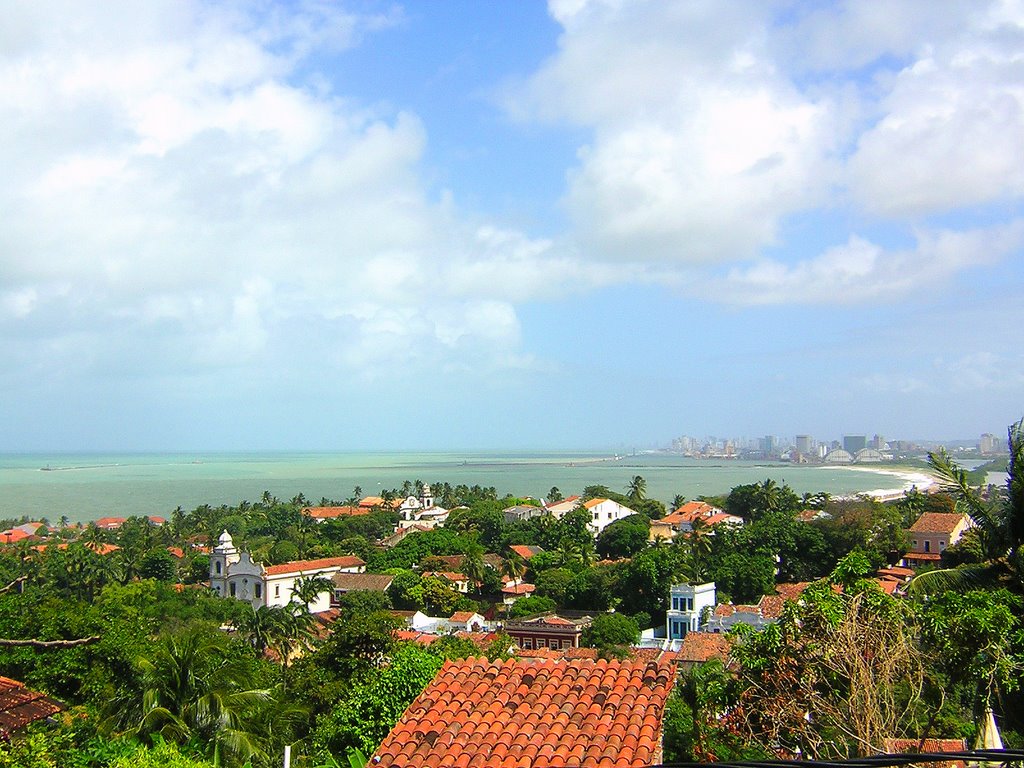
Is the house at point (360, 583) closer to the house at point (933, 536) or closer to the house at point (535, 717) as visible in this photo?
the house at point (933, 536)

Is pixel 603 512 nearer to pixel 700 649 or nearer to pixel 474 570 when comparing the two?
pixel 474 570

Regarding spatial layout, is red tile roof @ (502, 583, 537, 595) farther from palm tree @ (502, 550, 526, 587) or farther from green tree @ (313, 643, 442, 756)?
green tree @ (313, 643, 442, 756)

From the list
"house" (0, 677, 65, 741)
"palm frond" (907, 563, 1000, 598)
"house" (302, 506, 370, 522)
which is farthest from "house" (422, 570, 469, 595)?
"palm frond" (907, 563, 1000, 598)

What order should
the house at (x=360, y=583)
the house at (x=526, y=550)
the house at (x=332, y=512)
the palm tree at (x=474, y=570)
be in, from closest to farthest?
the house at (x=360, y=583), the palm tree at (x=474, y=570), the house at (x=526, y=550), the house at (x=332, y=512)

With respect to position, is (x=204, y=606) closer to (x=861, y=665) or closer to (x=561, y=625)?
(x=561, y=625)

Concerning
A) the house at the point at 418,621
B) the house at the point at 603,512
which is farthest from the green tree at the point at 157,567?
Result: the house at the point at 603,512

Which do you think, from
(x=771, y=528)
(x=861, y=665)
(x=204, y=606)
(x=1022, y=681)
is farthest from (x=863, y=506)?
(x=861, y=665)

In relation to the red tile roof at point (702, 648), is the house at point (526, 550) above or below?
below
